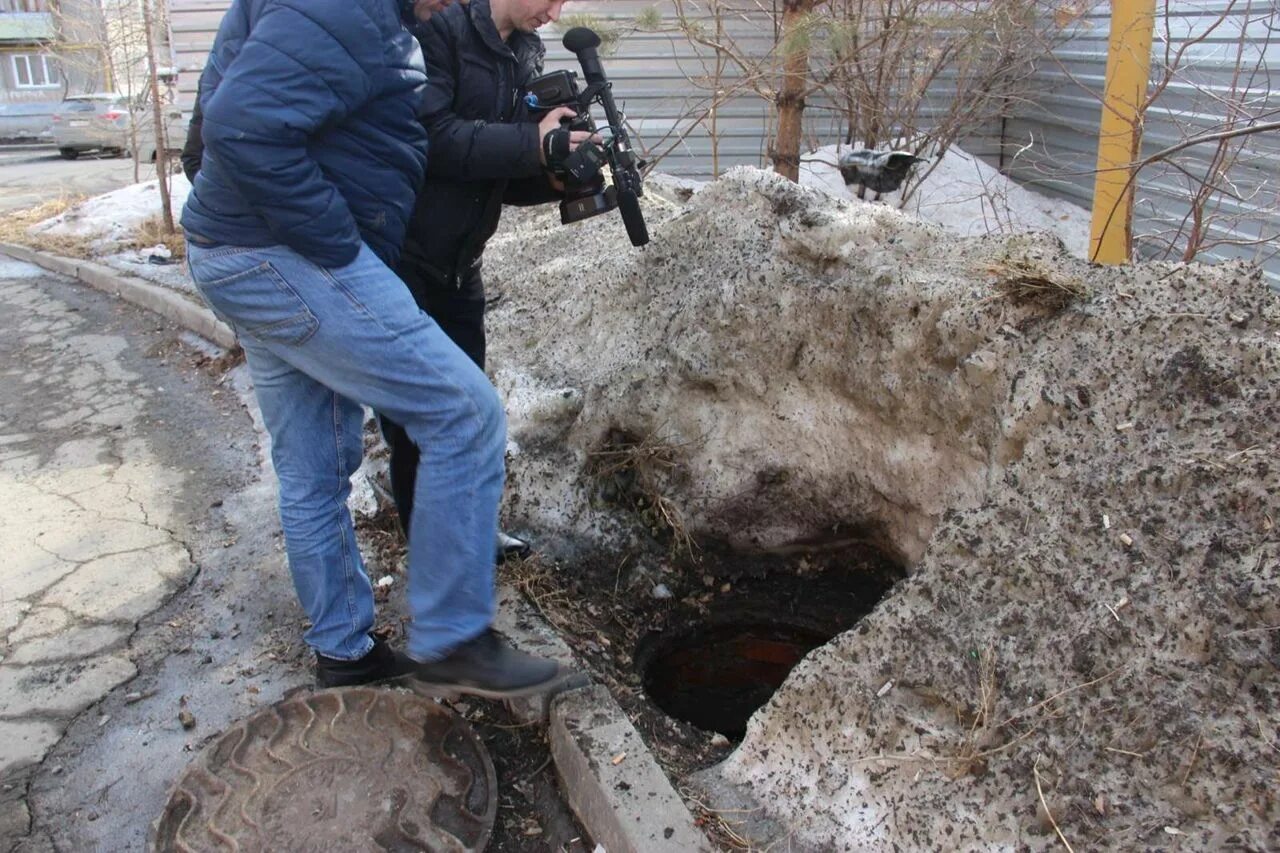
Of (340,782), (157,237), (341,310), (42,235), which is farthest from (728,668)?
(42,235)

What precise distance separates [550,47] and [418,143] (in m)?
8.49

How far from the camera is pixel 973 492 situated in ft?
9.19

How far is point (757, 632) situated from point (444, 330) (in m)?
1.45

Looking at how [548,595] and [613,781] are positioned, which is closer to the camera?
[613,781]

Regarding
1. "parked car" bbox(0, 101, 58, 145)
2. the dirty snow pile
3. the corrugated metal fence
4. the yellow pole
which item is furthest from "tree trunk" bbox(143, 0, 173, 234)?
"parked car" bbox(0, 101, 58, 145)

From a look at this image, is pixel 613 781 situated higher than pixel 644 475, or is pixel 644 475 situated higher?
pixel 644 475

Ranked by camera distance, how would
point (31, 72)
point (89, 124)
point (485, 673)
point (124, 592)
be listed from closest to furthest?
point (485, 673)
point (124, 592)
point (89, 124)
point (31, 72)

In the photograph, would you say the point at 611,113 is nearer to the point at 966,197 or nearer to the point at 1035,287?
the point at 1035,287

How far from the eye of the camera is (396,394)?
2.27m

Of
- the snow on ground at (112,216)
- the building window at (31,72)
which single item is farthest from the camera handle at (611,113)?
the building window at (31,72)

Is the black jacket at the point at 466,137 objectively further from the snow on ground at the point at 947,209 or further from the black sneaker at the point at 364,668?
the snow on ground at the point at 947,209

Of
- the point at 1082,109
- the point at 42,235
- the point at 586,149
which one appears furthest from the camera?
the point at 42,235

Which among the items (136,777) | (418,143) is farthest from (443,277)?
(136,777)

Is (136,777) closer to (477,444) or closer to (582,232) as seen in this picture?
(477,444)
